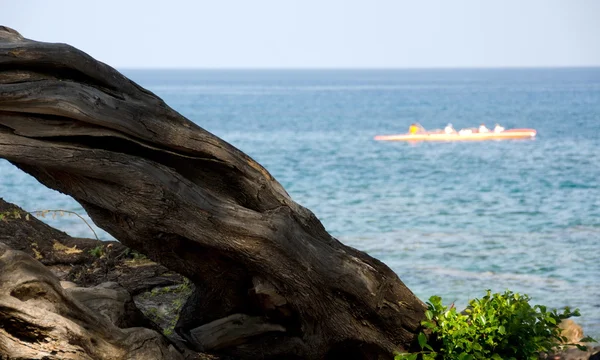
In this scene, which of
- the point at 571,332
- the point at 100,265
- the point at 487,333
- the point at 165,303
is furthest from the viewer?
the point at 100,265

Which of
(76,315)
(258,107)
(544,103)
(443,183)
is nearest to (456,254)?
(76,315)

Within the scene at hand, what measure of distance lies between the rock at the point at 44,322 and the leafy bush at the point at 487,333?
2.44 m

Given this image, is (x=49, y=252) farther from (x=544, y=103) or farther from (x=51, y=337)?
(x=544, y=103)

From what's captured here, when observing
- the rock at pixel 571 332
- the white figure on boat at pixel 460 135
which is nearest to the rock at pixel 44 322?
the rock at pixel 571 332

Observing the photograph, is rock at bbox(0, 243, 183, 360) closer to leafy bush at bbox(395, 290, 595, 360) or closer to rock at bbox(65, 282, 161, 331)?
rock at bbox(65, 282, 161, 331)

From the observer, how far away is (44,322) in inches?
235

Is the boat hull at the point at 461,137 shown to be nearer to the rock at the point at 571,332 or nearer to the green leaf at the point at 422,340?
the rock at the point at 571,332

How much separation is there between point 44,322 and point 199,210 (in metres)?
1.43

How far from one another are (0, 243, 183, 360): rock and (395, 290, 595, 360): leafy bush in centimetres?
244

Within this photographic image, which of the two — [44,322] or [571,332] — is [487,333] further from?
[44,322]

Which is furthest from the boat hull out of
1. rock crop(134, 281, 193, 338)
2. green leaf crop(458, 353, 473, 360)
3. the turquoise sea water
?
green leaf crop(458, 353, 473, 360)

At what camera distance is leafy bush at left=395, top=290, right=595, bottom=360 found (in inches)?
283

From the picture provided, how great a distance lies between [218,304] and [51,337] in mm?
1884

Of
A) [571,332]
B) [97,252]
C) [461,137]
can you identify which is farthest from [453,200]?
[461,137]
